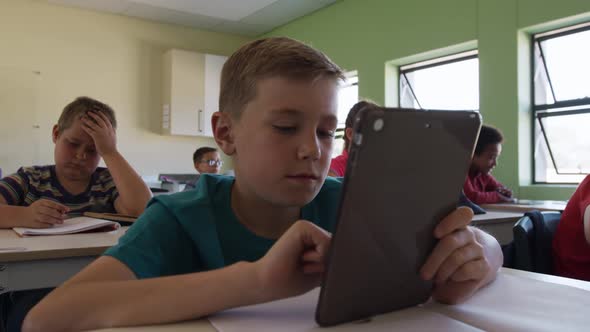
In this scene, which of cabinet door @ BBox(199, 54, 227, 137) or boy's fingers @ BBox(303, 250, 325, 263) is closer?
boy's fingers @ BBox(303, 250, 325, 263)

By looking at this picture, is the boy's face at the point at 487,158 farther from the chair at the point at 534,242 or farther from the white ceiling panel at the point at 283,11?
the white ceiling panel at the point at 283,11

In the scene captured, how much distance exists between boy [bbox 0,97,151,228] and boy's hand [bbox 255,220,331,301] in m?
1.47

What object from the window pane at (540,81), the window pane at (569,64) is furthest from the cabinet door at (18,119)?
the window pane at (569,64)

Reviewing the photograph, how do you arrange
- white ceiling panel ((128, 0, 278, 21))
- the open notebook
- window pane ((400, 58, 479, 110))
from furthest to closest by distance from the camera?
white ceiling panel ((128, 0, 278, 21))
window pane ((400, 58, 479, 110))
the open notebook

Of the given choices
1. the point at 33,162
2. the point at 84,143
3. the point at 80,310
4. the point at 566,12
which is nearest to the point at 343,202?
the point at 80,310

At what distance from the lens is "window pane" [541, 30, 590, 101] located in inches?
144

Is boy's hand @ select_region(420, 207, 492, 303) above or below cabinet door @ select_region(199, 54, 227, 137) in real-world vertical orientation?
below

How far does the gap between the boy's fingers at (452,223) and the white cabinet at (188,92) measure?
534 centimetres

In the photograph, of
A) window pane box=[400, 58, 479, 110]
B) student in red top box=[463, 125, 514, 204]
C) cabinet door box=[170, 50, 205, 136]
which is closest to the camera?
student in red top box=[463, 125, 514, 204]

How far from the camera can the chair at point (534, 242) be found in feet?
4.72

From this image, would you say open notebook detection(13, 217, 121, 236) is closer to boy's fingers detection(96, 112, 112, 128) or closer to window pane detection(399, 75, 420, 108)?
boy's fingers detection(96, 112, 112, 128)

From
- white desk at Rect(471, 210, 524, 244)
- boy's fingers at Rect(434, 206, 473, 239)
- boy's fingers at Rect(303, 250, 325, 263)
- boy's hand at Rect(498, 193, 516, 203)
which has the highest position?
boy's fingers at Rect(434, 206, 473, 239)

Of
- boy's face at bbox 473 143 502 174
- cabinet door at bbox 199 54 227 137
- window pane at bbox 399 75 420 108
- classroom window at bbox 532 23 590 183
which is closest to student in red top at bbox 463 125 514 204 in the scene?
boy's face at bbox 473 143 502 174

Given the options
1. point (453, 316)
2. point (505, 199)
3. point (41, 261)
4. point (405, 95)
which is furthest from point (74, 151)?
point (405, 95)
